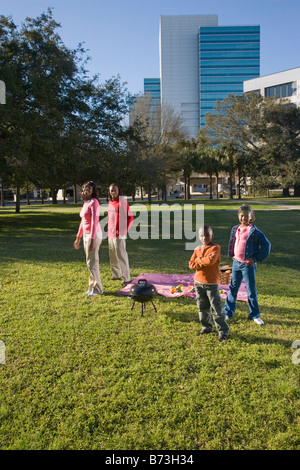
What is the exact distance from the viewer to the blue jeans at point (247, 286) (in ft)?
16.1

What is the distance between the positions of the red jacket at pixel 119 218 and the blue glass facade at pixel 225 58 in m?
126

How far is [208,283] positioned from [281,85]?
65.9 metres

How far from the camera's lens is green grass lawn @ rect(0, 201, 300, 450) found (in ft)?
9.25

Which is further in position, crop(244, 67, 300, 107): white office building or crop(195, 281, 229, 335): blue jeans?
crop(244, 67, 300, 107): white office building

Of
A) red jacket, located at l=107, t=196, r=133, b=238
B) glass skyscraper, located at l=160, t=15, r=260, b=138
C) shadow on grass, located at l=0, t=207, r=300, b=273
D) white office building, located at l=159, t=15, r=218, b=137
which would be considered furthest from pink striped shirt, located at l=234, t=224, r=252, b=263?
white office building, located at l=159, t=15, r=218, b=137

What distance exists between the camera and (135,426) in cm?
289

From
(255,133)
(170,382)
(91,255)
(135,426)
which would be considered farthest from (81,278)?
(255,133)

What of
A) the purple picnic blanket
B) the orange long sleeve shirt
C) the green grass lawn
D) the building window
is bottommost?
the green grass lawn

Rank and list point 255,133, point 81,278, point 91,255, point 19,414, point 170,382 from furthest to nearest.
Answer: point 255,133 → point 81,278 → point 91,255 → point 170,382 → point 19,414

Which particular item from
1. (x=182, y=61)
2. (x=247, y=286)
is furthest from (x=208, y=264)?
(x=182, y=61)

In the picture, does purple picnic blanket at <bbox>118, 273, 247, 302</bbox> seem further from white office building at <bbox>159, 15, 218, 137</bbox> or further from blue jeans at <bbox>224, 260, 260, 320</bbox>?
white office building at <bbox>159, 15, 218, 137</bbox>

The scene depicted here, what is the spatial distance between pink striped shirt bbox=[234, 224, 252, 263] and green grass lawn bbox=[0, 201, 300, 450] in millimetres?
938
